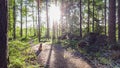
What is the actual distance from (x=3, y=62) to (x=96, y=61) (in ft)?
23.0

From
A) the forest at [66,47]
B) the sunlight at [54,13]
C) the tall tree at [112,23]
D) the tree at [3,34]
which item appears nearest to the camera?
the tree at [3,34]

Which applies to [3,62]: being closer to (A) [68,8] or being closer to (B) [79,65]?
(B) [79,65]

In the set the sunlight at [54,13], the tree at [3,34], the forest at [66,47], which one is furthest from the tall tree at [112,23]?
the sunlight at [54,13]

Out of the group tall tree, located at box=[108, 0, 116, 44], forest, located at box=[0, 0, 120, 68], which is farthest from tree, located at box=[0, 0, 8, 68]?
tall tree, located at box=[108, 0, 116, 44]

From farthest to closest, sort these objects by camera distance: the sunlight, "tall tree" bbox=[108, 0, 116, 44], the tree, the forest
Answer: the sunlight, "tall tree" bbox=[108, 0, 116, 44], the forest, the tree

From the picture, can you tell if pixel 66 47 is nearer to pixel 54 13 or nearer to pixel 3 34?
pixel 3 34

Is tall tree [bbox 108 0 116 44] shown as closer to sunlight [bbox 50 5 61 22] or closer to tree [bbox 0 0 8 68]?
tree [bbox 0 0 8 68]

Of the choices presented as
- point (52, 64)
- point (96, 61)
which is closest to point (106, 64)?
point (96, 61)

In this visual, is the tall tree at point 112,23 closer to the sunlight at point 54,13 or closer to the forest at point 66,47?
the forest at point 66,47

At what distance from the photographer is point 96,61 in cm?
1227

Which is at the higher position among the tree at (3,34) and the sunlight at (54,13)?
the sunlight at (54,13)

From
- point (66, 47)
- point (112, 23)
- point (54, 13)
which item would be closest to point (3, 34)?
point (112, 23)

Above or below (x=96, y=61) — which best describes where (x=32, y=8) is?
above

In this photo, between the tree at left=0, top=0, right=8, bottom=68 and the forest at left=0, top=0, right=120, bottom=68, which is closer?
the tree at left=0, top=0, right=8, bottom=68
